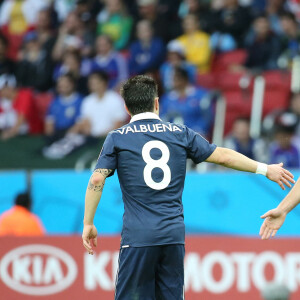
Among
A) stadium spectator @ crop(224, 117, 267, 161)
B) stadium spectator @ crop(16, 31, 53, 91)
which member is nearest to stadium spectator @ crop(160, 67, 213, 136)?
stadium spectator @ crop(224, 117, 267, 161)

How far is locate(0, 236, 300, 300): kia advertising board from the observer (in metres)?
7.78

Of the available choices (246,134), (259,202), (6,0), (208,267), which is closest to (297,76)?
(246,134)

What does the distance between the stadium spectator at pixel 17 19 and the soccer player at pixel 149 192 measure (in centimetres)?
978

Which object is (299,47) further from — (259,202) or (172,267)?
(172,267)

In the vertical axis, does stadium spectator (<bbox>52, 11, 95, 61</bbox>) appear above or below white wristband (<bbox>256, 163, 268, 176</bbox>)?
above

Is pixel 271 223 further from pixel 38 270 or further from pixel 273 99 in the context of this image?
pixel 273 99

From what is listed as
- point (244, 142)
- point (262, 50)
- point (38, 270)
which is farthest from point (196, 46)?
point (38, 270)

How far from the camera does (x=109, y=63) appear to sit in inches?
495

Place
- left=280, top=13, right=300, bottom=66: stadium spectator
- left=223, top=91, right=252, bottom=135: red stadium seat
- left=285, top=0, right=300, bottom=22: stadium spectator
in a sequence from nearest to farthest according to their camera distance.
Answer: left=223, top=91, right=252, bottom=135: red stadium seat
left=280, top=13, right=300, bottom=66: stadium spectator
left=285, top=0, right=300, bottom=22: stadium spectator

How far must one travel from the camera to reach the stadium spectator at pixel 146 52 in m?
12.5

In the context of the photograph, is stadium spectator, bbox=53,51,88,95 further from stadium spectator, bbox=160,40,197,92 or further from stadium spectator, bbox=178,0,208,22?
stadium spectator, bbox=178,0,208,22

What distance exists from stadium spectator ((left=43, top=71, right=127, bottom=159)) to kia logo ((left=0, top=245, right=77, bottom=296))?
326cm

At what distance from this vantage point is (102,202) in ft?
32.8

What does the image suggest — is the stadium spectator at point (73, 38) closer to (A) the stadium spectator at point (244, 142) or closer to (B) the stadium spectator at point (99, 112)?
(B) the stadium spectator at point (99, 112)
